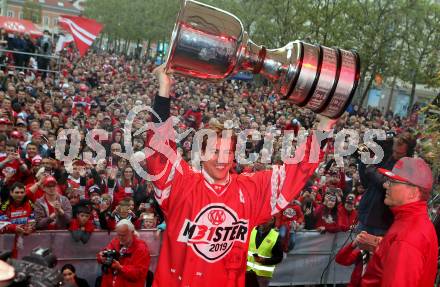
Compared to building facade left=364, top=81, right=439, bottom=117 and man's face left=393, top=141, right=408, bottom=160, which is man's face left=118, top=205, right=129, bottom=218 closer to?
man's face left=393, top=141, right=408, bottom=160

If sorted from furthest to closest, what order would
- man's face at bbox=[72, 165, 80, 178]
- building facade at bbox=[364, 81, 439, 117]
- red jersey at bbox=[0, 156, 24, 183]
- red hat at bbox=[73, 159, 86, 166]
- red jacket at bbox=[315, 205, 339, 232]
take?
building facade at bbox=[364, 81, 439, 117]
red hat at bbox=[73, 159, 86, 166]
man's face at bbox=[72, 165, 80, 178]
red jacket at bbox=[315, 205, 339, 232]
red jersey at bbox=[0, 156, 24, 183]

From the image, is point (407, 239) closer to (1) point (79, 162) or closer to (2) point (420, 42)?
(1) point (79, 162)

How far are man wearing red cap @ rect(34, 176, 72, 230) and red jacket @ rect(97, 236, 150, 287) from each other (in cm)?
102

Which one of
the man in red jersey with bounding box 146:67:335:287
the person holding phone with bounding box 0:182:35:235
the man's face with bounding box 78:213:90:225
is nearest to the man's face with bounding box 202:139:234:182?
the man in red jersey with bounding box 146:67:335:287

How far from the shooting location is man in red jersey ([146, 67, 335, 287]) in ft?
9.76

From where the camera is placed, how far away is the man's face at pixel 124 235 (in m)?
5.39

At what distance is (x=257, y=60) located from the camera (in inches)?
106

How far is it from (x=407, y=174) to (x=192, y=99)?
619 inches

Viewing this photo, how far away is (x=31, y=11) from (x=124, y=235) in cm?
7205

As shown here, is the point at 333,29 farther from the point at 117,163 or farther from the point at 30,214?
the point at 30,214

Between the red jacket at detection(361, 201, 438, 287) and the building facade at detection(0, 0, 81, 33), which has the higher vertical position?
the building facade at detection(0, 0, 81, 33)

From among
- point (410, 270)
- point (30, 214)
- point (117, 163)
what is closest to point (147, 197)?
point (117, 163)

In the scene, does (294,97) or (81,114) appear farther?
(81,114)

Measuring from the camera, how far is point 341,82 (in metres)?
2.61
